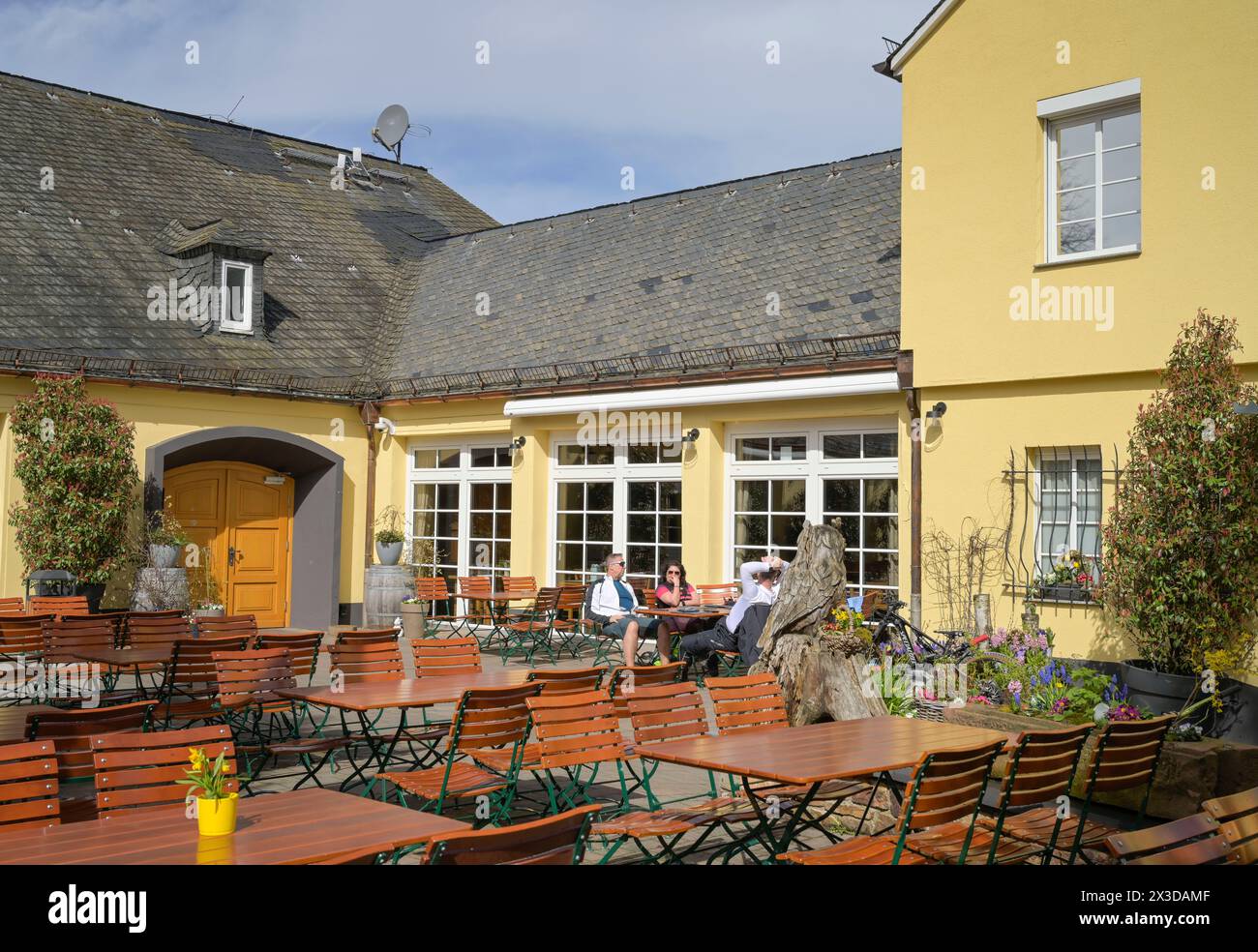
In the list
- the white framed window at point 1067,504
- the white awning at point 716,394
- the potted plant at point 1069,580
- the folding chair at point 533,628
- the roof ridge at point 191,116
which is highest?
the roof ridge at point 191,116

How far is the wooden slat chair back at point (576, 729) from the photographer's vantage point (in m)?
5.78

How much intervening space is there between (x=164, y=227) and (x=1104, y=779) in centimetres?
1639

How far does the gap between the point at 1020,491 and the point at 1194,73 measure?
3.82 metres

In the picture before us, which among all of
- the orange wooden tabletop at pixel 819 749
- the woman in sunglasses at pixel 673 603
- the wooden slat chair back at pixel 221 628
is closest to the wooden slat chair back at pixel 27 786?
the orange wooden tabletop at pixel 819 749

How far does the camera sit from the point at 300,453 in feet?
56.3

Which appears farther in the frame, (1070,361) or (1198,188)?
(1070,361)

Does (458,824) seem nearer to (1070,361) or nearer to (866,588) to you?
(1070,361)

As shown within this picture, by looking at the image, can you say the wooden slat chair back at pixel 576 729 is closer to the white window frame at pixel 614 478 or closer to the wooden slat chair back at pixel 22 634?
the wooden slat chair back at pixel 22 634

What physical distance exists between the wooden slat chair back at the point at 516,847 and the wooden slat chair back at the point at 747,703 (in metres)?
2.90

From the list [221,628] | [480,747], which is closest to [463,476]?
[221,628]

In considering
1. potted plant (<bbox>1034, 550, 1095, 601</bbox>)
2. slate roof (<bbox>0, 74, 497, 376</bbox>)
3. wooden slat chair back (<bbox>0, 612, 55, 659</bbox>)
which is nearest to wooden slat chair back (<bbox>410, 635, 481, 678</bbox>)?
wooden slat chair back (<bbox>0, 612, 55, 659</bbox>)

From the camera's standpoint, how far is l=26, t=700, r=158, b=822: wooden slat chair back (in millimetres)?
4980

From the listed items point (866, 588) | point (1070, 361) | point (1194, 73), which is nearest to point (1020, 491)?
point (1070, 361)

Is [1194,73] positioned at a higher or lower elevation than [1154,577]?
higher
